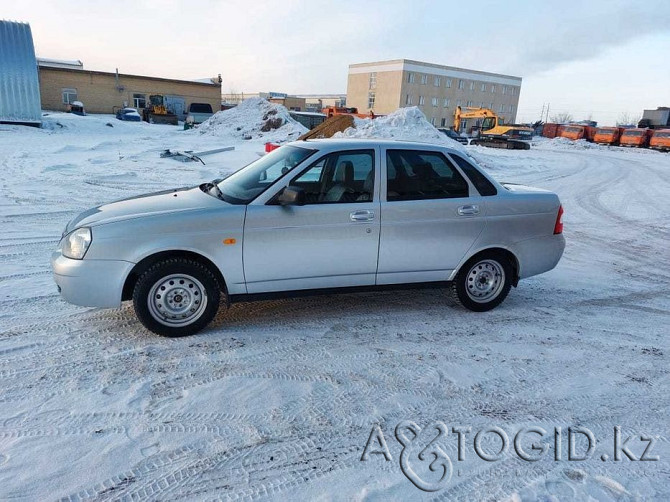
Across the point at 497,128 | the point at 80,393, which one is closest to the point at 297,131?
the point at 497,128

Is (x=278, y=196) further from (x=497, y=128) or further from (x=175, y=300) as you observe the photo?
(x=497, y=128)

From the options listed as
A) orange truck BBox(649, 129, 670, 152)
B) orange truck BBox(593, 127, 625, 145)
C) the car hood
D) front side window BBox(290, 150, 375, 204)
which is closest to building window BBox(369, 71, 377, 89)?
orange truck BBox(593, 127, 625, 145)

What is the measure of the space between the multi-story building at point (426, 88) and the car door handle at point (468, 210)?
77.3 meters

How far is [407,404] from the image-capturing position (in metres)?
3.61

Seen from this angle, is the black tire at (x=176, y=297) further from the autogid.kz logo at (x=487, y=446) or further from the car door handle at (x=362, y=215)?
the autogid.kz logo at (x=487, y=446)

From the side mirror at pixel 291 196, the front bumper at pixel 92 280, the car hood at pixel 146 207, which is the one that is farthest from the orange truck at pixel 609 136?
the front bumper at pixel 92 280

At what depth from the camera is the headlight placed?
4.19 m

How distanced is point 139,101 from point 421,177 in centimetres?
5581

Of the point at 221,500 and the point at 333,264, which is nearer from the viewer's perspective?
the point at 221,500

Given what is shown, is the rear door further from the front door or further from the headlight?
the headlight

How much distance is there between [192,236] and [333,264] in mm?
1335

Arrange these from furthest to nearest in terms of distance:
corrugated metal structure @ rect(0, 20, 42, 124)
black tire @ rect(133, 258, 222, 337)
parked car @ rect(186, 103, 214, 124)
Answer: parked car @ rect(186, 103, 214, 124), corrugated metal structure @ rect(0, 20, 42, 124), black tire @ rect(133, 258, 222, 337)

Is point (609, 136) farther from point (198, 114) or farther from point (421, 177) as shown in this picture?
point (421, 177)

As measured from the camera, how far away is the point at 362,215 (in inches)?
187
